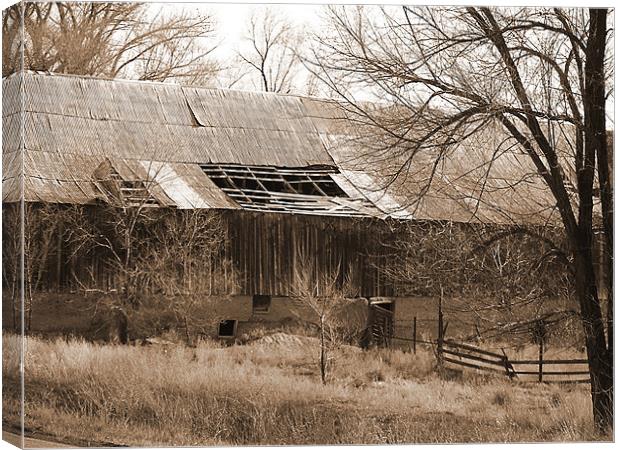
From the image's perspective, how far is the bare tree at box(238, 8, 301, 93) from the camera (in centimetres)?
1010

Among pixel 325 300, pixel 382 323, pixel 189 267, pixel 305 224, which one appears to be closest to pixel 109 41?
pixel 189 267

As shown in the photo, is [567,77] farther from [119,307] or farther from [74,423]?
[74,423]

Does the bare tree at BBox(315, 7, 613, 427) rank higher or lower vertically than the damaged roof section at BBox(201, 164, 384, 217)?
higher

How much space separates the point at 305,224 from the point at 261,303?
2.63 feet

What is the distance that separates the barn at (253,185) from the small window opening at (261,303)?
11 mm

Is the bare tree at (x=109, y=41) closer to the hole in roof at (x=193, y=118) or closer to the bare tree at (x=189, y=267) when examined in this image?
the hole in roof at (x=193, y=118)

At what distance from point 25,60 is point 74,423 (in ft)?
10.0

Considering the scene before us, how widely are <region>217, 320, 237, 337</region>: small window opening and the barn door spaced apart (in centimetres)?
125

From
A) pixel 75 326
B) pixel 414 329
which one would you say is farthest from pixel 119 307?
pixel 414 329

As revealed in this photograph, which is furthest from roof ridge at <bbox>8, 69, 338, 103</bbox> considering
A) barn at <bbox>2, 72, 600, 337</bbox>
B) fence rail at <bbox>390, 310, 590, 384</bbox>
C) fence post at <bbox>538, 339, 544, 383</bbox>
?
fence post at <bbox>538, 339, 544, 383</bbox>

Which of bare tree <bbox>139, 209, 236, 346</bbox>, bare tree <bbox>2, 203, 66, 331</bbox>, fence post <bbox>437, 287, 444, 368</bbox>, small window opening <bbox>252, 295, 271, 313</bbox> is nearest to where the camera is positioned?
bare tree <bbox>2, 203, 66, 331</bbox>

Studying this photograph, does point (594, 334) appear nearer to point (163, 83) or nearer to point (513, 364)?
point (513, 364)

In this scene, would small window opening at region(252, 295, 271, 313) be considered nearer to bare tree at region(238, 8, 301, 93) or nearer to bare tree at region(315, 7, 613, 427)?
bare tree at region(315, 7, 613, 427)

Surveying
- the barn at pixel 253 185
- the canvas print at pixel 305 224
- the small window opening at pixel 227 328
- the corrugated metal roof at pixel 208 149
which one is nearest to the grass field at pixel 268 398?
the canvas print at pixel 305 224
